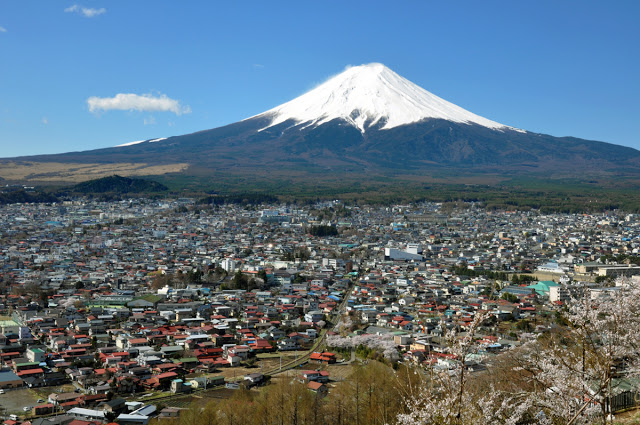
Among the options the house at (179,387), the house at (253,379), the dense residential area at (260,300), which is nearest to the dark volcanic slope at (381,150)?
the dense residential area at (260,300)

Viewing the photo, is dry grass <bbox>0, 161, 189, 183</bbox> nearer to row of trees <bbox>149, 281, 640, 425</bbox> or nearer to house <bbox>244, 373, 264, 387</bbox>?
house <bbox>244, 373, 264, 387</bbox>

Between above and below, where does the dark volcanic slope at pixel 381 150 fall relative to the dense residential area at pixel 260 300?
above

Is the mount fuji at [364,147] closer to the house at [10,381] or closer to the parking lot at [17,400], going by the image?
the house at [10,381]

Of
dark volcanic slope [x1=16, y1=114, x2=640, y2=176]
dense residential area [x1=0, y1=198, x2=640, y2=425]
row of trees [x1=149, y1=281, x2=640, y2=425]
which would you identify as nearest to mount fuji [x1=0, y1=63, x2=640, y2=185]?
dark volcanic slope [x1=16, y1=114, x2=640, y2=176]

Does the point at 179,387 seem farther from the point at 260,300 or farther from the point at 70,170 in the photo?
the point at 70,170

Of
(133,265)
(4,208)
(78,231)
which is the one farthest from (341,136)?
(133,265)

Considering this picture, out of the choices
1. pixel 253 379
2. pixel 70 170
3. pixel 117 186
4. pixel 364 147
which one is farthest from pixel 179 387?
pixel 364 147
